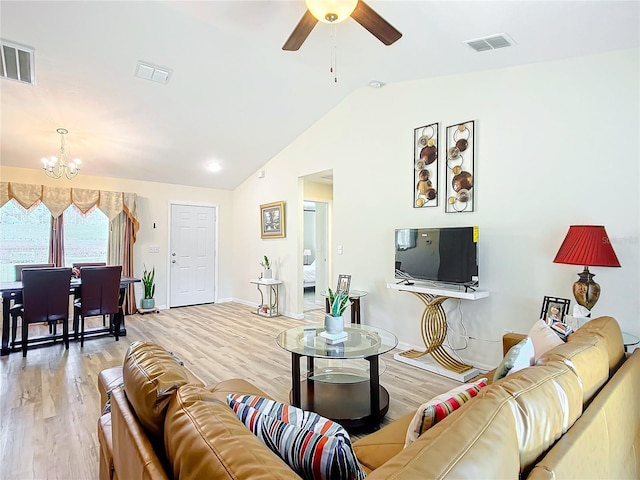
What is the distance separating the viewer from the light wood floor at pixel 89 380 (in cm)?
206

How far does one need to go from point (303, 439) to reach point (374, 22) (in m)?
2.28

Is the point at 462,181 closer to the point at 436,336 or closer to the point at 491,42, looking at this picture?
the point at 491,42

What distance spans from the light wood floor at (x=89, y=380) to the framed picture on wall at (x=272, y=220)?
5.03 feet

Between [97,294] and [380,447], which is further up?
[97,294]

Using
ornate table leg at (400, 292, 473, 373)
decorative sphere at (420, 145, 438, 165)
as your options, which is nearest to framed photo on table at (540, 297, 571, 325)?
ornate table leg at (400, 292, 473, 373)

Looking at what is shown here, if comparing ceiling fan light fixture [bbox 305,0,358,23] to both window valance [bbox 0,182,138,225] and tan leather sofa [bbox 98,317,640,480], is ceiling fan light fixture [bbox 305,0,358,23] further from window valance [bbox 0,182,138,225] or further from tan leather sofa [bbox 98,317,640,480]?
window valance [bbox 0,182,138,225]

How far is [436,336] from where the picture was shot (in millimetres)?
3406

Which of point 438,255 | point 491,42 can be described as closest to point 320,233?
point 438,255

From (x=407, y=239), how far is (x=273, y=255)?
296 centimetres

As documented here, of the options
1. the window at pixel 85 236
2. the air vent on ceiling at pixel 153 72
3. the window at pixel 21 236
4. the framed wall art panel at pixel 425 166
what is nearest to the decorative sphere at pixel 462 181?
the framed wall art panel at pixel 425 166

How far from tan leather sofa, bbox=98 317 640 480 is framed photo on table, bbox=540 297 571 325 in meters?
1.26

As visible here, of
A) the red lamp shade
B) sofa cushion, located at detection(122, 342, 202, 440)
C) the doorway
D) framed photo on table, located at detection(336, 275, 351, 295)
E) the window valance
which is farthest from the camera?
the doorway

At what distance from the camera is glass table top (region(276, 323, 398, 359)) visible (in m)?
2.29

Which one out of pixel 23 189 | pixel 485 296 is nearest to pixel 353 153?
pixel 485 296
